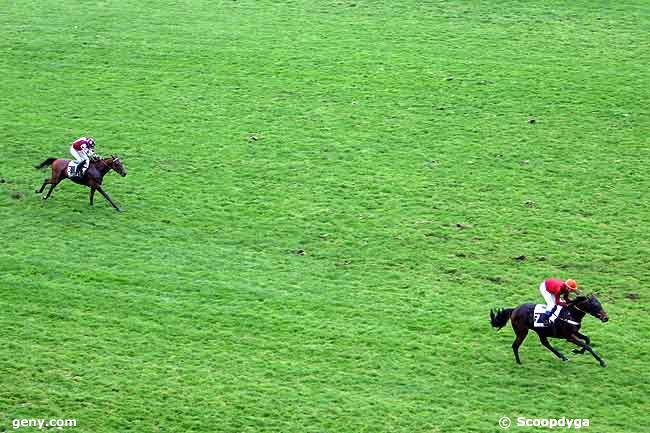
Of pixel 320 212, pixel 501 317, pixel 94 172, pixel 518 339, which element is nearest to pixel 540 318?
pixel 518 339

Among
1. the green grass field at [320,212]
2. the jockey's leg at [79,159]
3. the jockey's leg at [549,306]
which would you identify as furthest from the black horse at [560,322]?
the jockey's leg at [79,159]

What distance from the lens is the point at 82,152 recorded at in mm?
23156

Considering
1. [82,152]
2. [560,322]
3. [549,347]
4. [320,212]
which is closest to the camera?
[560,322]

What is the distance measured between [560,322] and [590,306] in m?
0.66

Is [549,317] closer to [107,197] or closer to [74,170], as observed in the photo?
[107,197]

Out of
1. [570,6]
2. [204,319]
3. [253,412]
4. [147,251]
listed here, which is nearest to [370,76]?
[570,6]

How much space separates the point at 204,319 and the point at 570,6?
916 inches

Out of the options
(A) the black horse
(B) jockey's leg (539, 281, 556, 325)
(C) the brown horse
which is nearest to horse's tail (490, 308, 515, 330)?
(A) the black horse

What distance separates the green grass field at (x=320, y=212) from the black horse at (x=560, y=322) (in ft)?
1.70

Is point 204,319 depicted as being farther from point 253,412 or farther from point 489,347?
point 489,347

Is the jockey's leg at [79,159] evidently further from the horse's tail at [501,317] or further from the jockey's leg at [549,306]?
the jockey's leg at [549,306]

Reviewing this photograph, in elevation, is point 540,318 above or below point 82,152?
below

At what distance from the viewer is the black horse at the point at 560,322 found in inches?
682

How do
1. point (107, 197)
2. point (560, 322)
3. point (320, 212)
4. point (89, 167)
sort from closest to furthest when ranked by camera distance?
point (560, 322) → point (89, 167) → point (107, 197) → point (320, 212)
